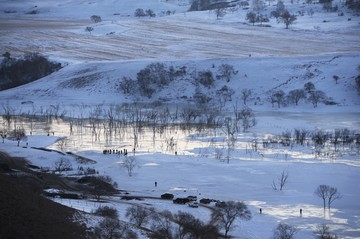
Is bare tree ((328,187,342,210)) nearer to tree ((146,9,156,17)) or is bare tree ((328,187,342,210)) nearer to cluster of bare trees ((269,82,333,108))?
cluster of bare trees ((269,82,333,108))

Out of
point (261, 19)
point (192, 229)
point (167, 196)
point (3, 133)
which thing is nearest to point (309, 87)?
point (3, 133)

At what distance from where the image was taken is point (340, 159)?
1416 inches

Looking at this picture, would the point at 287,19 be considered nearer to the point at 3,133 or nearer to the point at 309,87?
the point at 309,87

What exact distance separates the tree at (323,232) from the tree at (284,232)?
905 mm

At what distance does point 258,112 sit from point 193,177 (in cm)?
2722

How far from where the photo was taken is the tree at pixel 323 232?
21.8m

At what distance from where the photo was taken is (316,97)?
60250mm

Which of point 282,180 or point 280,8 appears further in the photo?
point 280,8

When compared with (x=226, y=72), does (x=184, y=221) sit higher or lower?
lower

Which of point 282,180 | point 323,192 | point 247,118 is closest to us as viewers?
point 323,192

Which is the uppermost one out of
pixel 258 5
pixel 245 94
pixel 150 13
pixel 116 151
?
pixel 258 5

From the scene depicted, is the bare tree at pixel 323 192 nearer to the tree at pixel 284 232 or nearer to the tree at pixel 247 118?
the tree at pixel 284 232

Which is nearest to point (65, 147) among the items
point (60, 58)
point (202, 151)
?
point (202, 151)

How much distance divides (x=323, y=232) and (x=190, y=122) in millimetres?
30004
